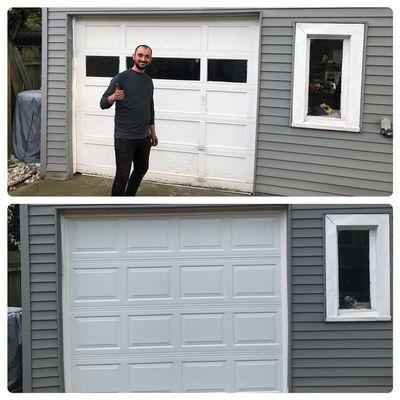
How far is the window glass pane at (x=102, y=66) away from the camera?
6.35 meters

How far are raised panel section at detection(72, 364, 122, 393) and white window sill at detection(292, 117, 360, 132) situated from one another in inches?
110

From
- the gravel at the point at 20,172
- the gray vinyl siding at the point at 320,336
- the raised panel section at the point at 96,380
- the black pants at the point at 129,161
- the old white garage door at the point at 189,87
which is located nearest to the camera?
the black pants at the point at 129,161

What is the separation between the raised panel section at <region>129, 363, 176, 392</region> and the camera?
539 centimetres

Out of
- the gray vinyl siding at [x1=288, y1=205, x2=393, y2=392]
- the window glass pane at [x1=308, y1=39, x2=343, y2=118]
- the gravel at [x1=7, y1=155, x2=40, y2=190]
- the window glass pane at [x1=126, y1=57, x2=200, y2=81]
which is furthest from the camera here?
the gravel at [x1=7, y1=155, x2=40, y2=190]

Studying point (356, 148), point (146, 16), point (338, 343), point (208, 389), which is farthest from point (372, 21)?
point (208, 389)

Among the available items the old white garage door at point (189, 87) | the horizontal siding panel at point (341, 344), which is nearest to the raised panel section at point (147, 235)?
the old white garage door at point (189, 87)

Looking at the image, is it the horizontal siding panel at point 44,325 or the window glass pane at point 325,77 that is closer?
the horizontal siding panel at point 44,325

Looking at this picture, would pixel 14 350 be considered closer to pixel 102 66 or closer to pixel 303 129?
pixel 102 66

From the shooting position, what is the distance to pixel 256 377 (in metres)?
5.39

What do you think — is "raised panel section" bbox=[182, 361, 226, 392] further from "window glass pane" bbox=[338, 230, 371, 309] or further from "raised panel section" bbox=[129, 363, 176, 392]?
"window glass pane" bbox=[338, 230, 371, 309]

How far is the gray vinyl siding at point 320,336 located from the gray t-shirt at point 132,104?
4.84 feet

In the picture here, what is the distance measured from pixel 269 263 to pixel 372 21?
2345mm

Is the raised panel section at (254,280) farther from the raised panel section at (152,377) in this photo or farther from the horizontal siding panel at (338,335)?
Result: the raised panel section at (152,377)

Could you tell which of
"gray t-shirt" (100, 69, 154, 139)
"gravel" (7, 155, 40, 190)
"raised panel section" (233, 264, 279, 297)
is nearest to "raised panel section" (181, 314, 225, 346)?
"raised panel section" (233, 264, 279, 297)
